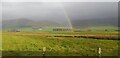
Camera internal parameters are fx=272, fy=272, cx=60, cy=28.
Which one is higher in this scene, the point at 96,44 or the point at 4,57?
the point at 4,57

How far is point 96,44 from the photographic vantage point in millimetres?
46219

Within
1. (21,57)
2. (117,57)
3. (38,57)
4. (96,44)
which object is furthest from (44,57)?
(96,44)

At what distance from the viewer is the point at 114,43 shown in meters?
47.2

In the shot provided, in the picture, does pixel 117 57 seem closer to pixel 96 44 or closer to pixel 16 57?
pixel 16 57

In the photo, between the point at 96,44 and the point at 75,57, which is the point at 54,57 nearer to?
the point at 75,57

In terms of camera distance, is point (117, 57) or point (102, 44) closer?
point (117, 57)

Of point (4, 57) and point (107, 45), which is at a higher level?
point (4, 57)

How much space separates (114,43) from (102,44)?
2.51 m

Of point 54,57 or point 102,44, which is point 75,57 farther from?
point 102,44

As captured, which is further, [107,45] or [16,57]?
[107,45]

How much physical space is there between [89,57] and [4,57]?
9.07 meters

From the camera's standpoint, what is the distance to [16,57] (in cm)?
2880

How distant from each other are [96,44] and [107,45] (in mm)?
1867

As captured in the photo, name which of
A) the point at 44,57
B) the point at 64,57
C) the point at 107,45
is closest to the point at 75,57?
the point at 64,57
